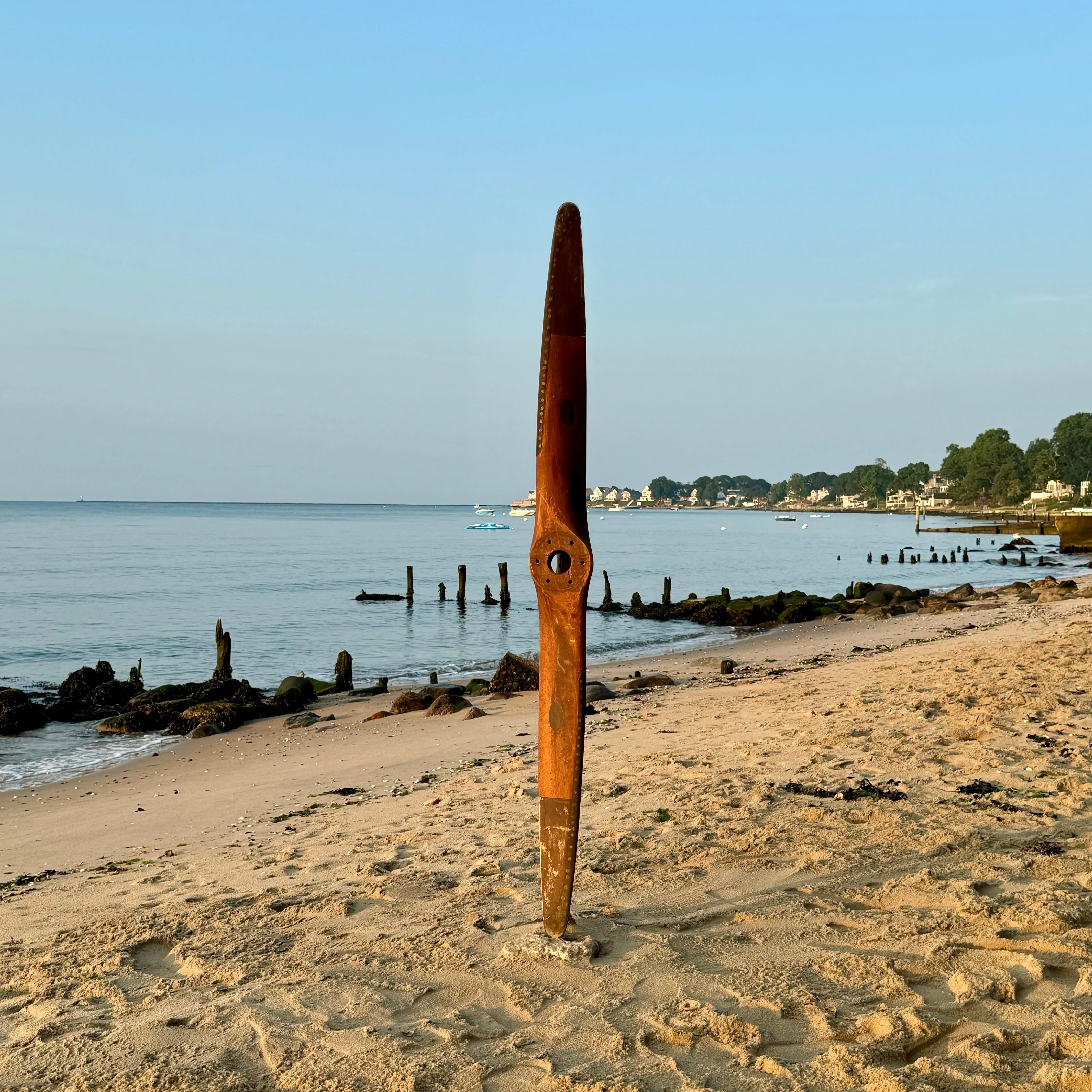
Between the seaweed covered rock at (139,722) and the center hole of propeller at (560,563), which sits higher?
the center hole of propeller at (560,563)

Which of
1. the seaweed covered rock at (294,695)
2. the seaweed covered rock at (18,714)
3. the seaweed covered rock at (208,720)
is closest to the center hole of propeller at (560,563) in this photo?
the seaweed covered rock at (208,720)

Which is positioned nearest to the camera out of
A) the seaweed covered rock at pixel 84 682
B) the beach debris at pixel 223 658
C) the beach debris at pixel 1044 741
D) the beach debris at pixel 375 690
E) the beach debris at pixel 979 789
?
the beach debris at pixel 979 789

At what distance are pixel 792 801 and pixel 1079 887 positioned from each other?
7.04ft

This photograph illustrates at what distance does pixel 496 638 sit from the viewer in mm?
30484

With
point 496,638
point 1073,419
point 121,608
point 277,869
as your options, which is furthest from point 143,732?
point 1073,419

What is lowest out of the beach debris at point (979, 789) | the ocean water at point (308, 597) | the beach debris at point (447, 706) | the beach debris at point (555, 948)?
the ocean water at point (308, 597)

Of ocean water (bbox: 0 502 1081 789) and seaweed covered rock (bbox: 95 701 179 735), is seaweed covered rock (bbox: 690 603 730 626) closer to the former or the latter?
ocean water (bbox: 0 502 1081 789)

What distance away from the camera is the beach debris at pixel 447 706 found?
14.6 meters

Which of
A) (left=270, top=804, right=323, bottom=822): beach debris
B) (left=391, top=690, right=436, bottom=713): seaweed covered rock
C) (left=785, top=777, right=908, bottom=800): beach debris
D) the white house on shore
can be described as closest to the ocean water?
(left=391, top=690, right=436, bottom=713): seaweed covered rock

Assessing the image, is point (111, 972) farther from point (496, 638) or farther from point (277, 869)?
point (496, 638)

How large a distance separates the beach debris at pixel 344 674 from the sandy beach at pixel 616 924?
9.33m

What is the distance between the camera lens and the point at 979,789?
6.91 m

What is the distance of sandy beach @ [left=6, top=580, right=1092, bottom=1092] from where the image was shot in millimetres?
3479

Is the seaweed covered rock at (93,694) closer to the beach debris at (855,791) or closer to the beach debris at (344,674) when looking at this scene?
the beach debris at (344,674)
